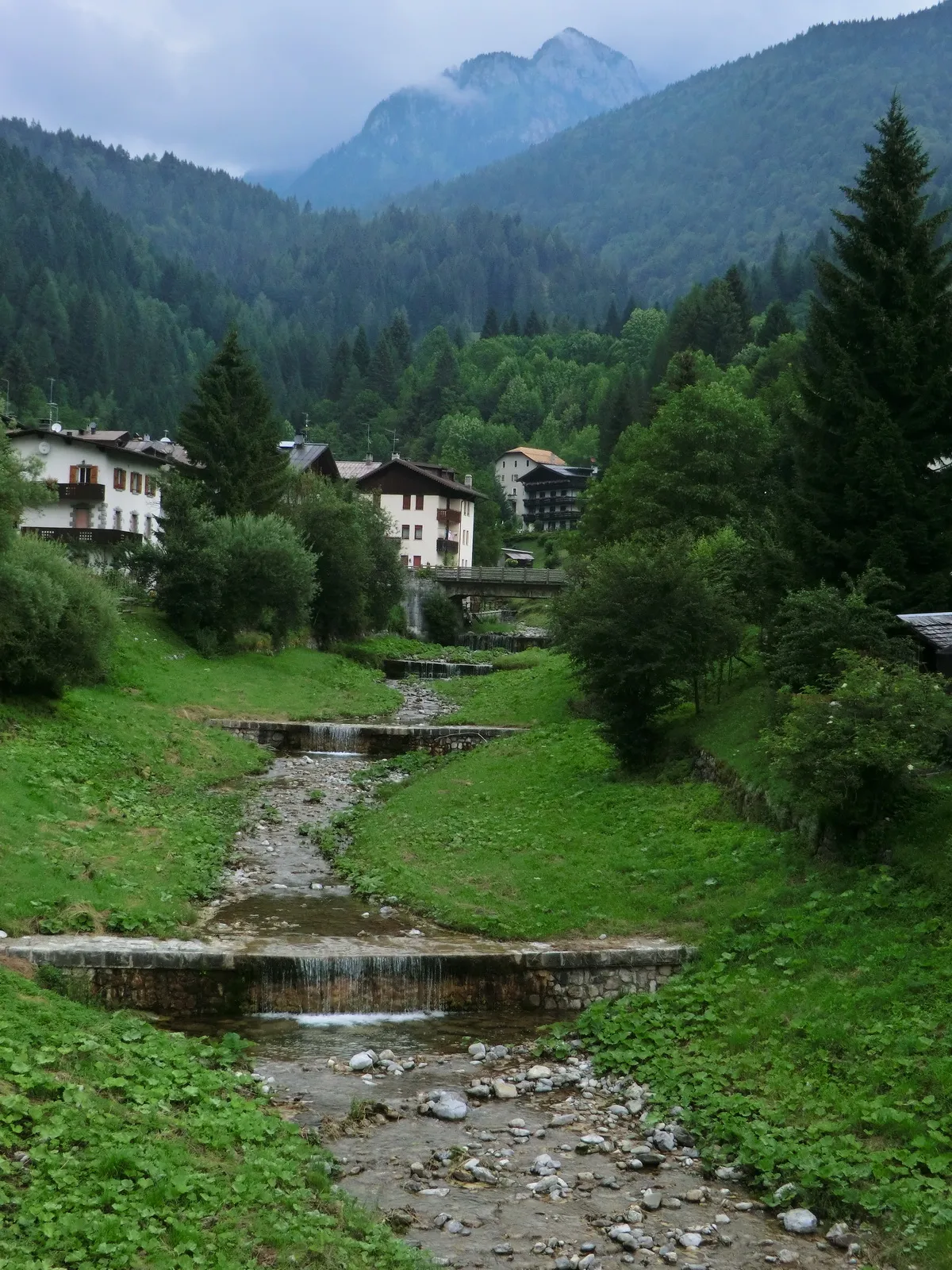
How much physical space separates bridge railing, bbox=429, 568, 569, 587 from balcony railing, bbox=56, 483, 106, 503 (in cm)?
2521

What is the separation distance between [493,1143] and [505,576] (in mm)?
77422

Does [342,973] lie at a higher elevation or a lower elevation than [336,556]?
lower

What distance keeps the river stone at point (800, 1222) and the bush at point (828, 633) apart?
49.9 feet

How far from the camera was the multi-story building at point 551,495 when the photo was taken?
168m

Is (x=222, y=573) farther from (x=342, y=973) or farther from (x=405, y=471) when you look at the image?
(x=405, y=471)

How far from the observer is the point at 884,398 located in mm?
33500

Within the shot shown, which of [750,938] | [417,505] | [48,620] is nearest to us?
[750,938]

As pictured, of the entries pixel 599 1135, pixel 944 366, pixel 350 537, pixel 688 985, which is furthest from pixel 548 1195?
pixel 350 537

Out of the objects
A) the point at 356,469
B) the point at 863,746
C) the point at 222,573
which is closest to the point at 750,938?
the point at 863,746

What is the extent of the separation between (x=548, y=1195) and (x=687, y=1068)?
414cm

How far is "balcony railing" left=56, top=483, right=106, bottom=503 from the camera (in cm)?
8012

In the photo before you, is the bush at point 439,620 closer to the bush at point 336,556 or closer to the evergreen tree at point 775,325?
the bush at point 336,556

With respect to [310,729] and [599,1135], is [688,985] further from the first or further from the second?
[310,729]

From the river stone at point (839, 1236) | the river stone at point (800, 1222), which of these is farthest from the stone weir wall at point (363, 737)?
the river stone at point (839, 1236)
